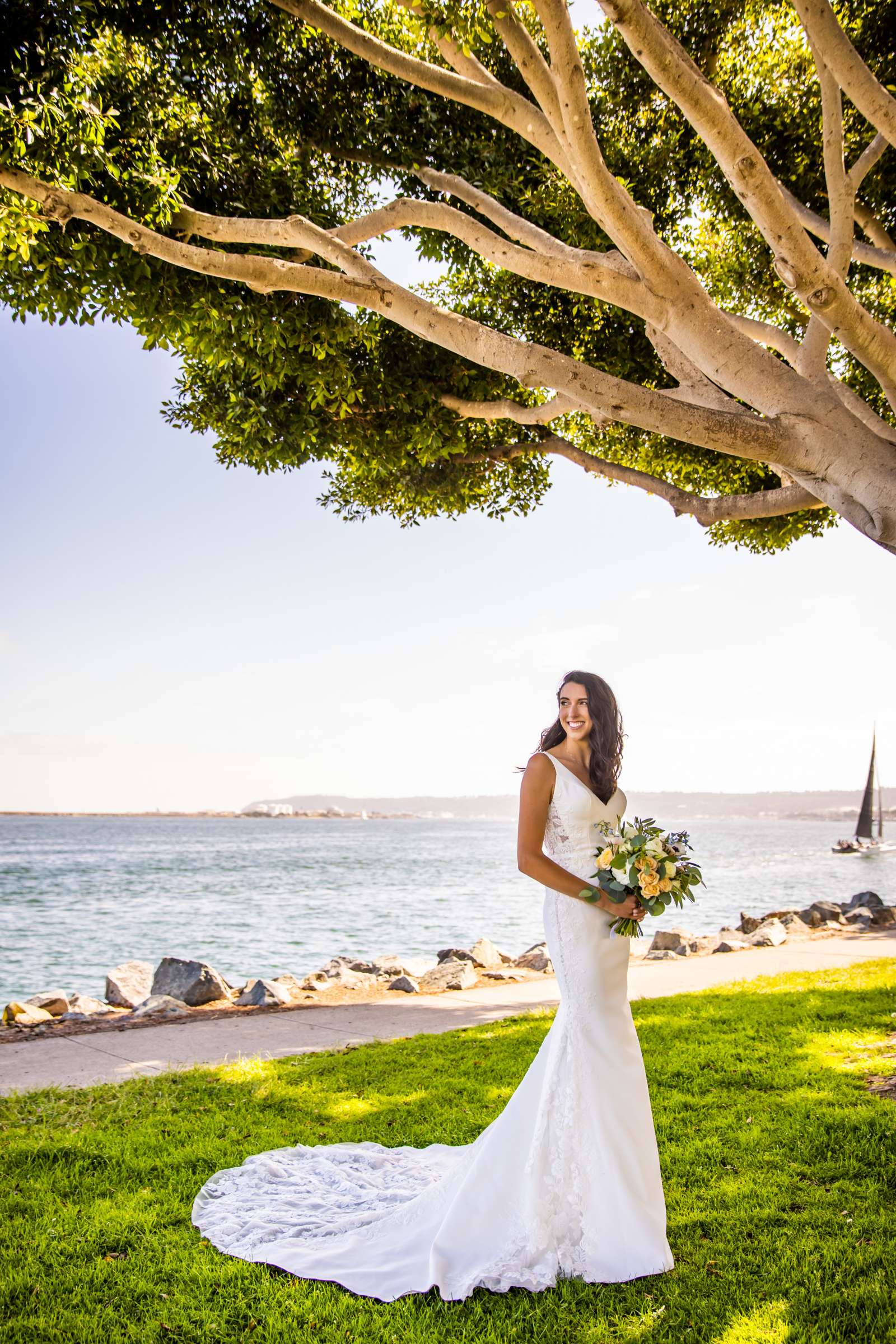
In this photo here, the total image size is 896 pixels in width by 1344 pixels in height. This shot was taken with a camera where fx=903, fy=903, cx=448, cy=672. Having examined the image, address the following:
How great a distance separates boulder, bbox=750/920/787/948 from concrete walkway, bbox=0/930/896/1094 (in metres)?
2.81

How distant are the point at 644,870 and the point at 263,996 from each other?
7567mm

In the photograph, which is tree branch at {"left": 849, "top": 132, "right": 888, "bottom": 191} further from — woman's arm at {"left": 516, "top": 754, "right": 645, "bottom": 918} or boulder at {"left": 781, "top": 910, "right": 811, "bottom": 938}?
boulder at {"left": 781, "top": 910, "right": 811, "bottom": 938}

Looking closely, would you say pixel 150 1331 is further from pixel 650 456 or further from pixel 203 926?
pixel 203 926

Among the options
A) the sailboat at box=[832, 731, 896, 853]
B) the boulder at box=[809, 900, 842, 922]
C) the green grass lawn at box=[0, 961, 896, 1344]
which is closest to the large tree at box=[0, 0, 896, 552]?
the green grass lawn at box=[0, 961, 896, 1344]

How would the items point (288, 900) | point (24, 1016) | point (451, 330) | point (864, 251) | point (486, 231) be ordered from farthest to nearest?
point (288, 900) < point (24, 1016) < point (864, 251) < point (486, 231) < point (451, 330)

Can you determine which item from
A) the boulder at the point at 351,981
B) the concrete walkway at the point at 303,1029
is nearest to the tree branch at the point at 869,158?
the concrete walkway at the point at 303,1029

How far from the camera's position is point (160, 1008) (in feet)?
31.1

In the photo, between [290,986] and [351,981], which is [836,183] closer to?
[351,981]

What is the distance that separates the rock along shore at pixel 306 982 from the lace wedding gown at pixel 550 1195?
198 inches

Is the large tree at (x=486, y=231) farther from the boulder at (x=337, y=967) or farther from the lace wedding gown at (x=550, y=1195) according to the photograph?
the boulder at (x=337, y=967)

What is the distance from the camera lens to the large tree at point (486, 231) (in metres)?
5.84

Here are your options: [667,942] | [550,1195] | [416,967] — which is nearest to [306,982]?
[416,967]

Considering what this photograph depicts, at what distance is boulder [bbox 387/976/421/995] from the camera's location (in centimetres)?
1140

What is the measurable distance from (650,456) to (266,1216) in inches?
385
